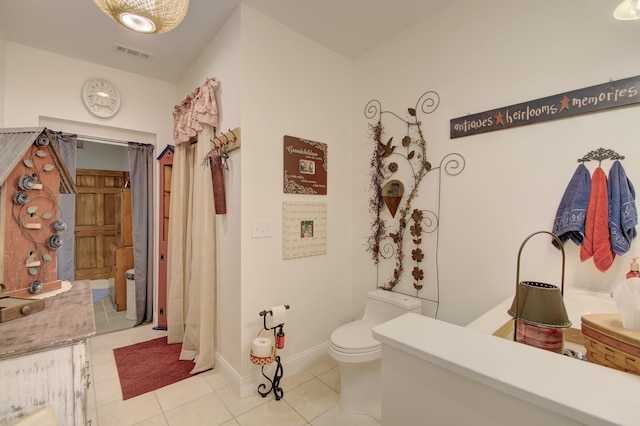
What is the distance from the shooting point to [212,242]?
7.48 ft

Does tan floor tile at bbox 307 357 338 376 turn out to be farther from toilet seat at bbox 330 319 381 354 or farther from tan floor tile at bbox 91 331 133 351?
tan floor tile at bbox 91 331 133 351

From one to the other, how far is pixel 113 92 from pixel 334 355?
10.4ft

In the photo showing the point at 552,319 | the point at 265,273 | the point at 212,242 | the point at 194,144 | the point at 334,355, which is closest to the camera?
the point at 552,319

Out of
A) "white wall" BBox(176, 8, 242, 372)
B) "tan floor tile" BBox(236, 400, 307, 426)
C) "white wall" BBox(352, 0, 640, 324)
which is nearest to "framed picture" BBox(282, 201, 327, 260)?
"white wall" BBox(176, 8, 242, 372)

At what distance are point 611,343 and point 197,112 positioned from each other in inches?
103

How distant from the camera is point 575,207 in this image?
145 cm

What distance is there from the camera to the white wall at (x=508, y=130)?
4.69 feet

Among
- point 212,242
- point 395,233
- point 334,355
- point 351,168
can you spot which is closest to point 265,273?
point 212,242

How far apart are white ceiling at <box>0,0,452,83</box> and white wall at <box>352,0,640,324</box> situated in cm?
26

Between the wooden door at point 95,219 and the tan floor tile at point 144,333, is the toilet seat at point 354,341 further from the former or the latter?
the wooden door at point 95,219

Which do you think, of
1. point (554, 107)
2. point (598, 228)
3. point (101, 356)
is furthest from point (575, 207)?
point (101, 356)

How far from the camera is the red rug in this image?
2.08 metres

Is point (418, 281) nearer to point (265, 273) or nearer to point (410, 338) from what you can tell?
point (265, 273)

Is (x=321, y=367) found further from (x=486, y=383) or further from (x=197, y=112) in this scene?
(x=197, y=112)
